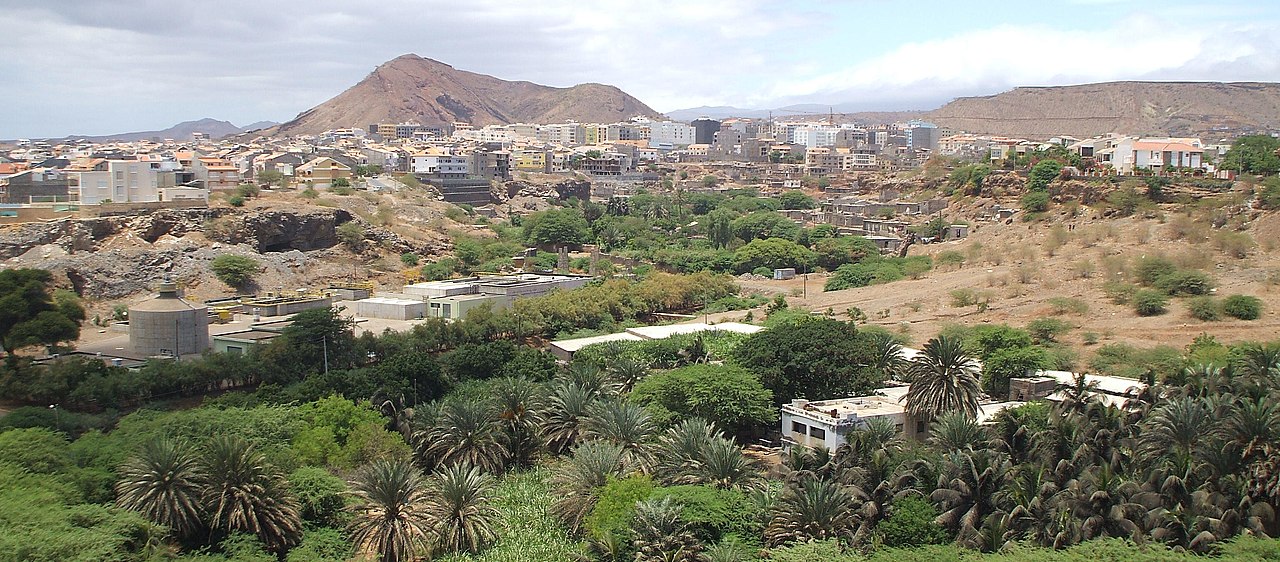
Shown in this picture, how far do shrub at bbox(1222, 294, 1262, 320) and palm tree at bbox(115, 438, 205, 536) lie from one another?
2568 centimetres

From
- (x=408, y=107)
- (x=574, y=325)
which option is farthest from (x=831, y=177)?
(x=408, y=107)

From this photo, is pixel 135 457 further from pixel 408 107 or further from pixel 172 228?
pixel 408 107

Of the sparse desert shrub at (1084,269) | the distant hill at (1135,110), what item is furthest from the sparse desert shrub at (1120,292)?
the distant hill at (1135,110)

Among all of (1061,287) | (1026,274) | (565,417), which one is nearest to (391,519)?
(565,417)

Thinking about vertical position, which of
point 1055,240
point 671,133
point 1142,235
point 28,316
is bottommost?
point 28,316

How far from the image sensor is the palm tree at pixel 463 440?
65.5 ft

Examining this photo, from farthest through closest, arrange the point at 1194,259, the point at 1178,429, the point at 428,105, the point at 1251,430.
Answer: the point at 428,105 < the point at 1194,259 < the point at 1178,429 < the point at 1251,430

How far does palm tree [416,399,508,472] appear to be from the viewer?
19969mm

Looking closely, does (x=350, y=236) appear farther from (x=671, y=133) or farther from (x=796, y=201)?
(x=671, y=133)

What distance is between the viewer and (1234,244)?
37438 mm

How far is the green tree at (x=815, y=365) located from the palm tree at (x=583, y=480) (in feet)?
19.9

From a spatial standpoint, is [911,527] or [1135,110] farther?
[1135,110]

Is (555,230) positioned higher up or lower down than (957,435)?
higher up

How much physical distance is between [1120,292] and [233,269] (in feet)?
95.2
